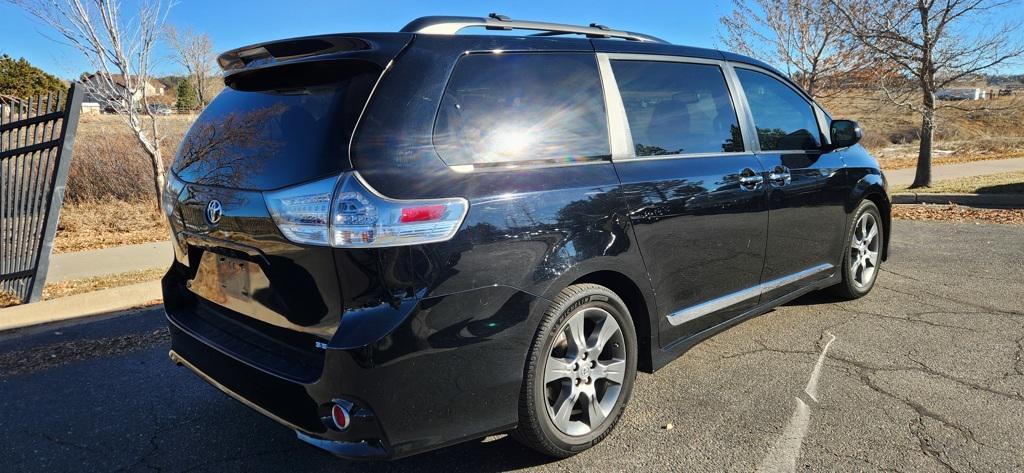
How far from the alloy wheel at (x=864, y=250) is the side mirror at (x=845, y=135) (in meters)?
0.65

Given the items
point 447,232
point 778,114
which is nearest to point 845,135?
point 778,114

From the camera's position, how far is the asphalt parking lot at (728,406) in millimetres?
2771

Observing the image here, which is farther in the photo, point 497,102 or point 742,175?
point 742,175

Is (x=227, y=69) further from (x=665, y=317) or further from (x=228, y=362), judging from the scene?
(x=665, y=317)

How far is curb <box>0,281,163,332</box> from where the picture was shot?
16.9ft

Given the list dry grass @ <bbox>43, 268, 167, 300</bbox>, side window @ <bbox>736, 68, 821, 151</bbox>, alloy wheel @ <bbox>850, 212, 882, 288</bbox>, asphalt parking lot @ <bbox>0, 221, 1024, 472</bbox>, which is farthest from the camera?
dry grass @ <bbox>43, 268, 167, 300</bbox>

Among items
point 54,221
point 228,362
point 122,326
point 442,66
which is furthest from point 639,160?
point 54,221

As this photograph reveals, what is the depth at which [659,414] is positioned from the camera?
125 inches

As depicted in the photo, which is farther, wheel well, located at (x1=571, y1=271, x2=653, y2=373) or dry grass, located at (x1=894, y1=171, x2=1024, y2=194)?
dry grass, located at (x1=894, y1=171, x2=1024, y2=194)

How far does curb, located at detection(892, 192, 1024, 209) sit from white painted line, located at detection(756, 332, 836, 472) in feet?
27.8

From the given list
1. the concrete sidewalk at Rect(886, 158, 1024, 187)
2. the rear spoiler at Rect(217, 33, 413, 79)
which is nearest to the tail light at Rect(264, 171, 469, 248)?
the rear spoiler at Rect(217, 33, 413, 79)

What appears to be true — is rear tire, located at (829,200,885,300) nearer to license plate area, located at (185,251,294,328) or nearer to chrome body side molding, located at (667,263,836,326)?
chrome body side molding, located at (667,263,836,326)

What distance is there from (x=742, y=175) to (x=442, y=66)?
1.92m

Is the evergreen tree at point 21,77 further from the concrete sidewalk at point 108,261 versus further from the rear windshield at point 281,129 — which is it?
the rear windshield at point 281,129
